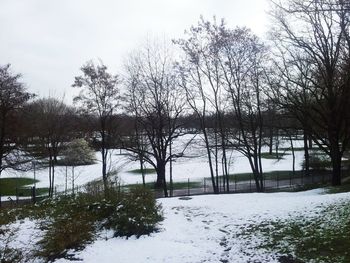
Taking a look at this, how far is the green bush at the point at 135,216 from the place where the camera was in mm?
11555

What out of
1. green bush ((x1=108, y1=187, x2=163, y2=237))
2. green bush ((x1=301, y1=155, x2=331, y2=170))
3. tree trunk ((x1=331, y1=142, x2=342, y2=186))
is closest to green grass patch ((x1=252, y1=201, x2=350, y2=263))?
green bush ((x1=108, y1=187, x2=163, y2=237))

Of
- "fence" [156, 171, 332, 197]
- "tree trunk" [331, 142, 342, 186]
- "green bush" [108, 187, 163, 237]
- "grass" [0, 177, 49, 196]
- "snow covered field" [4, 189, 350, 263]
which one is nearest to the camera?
"snow covered field" [4, 189, 350, 263]

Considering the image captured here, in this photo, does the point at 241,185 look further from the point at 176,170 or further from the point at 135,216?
the point at 135,216

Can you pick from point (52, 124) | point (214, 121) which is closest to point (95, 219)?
point (214, 121)

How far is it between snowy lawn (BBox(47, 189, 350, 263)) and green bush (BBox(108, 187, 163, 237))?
30 cm

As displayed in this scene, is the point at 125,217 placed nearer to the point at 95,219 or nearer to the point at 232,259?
the point at 95,219

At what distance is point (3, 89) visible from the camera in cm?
2908

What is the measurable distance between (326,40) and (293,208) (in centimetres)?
1340

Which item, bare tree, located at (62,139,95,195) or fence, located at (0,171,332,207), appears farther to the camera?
bare tree, located at (62,139,95,195)

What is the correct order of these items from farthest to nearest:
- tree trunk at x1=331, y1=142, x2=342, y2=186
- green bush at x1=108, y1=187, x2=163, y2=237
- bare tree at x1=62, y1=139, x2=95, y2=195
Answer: bare tree at x1=62, y1=139, x2=95, y2=195
tree trunk at x1=331, y1=142, x2=342, y2=186
green bush at x1=108, y1=187, x2=163, y2=237

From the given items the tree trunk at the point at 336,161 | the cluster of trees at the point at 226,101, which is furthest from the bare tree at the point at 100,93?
the tree trunk at the point at 336,161

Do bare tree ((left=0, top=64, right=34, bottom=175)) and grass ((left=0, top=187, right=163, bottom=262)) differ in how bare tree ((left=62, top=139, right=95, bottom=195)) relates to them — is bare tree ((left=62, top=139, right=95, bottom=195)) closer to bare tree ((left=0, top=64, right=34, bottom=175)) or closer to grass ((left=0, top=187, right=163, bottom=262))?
bare tree ((left=0, top=64, right=34, bottom=175))

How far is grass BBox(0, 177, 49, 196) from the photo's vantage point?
114 feet

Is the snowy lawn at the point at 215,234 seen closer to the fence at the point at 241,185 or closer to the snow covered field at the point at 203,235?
the snow covered field at the point at 203,235
